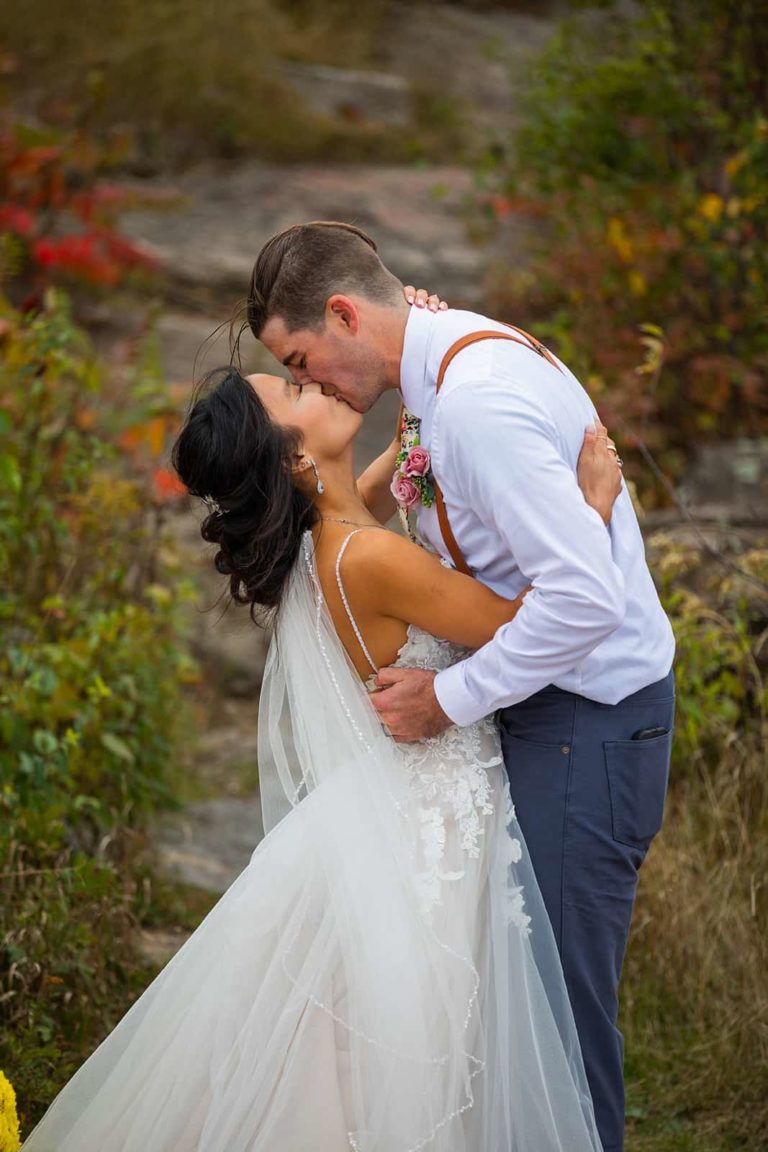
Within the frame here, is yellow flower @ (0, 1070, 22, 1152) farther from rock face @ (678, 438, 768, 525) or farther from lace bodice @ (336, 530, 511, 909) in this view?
rock face @ (678, 438, 768, 525)

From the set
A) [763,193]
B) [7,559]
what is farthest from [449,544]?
[763,193]

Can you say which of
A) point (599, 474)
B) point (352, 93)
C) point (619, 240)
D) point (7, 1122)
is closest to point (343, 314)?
point (599, 474)

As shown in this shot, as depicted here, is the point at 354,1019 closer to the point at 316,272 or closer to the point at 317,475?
the point at 317,475

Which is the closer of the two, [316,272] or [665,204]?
[316,272]

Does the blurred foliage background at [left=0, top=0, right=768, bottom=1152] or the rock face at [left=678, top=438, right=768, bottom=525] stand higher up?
the blurred foliage background at [left=0, top=0, right=768, bottom=1152]

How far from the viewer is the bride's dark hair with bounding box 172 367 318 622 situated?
2.69 meters

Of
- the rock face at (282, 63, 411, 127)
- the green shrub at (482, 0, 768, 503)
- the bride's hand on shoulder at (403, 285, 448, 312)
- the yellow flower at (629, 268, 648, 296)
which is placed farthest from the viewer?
the rock face at (282, 63, 411, 127)

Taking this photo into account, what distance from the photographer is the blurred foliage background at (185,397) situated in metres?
3.60

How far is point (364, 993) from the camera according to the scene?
99.3 inches

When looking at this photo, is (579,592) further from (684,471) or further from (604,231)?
(604,231)

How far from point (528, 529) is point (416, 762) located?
64 cm

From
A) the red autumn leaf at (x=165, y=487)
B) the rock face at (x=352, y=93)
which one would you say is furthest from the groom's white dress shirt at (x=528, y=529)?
the rock face at (x=352, y=93)

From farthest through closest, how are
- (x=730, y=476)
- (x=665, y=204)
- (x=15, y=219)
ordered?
(x=15, y=219) → (x=665, y=204) → (x=730, y=476)

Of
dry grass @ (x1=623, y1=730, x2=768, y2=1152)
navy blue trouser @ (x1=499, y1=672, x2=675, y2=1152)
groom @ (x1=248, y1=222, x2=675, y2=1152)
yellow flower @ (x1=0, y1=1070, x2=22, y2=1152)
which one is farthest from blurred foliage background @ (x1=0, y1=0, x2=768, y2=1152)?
groom @ (x1=248, y1=222, x2=675, y2=1152)
